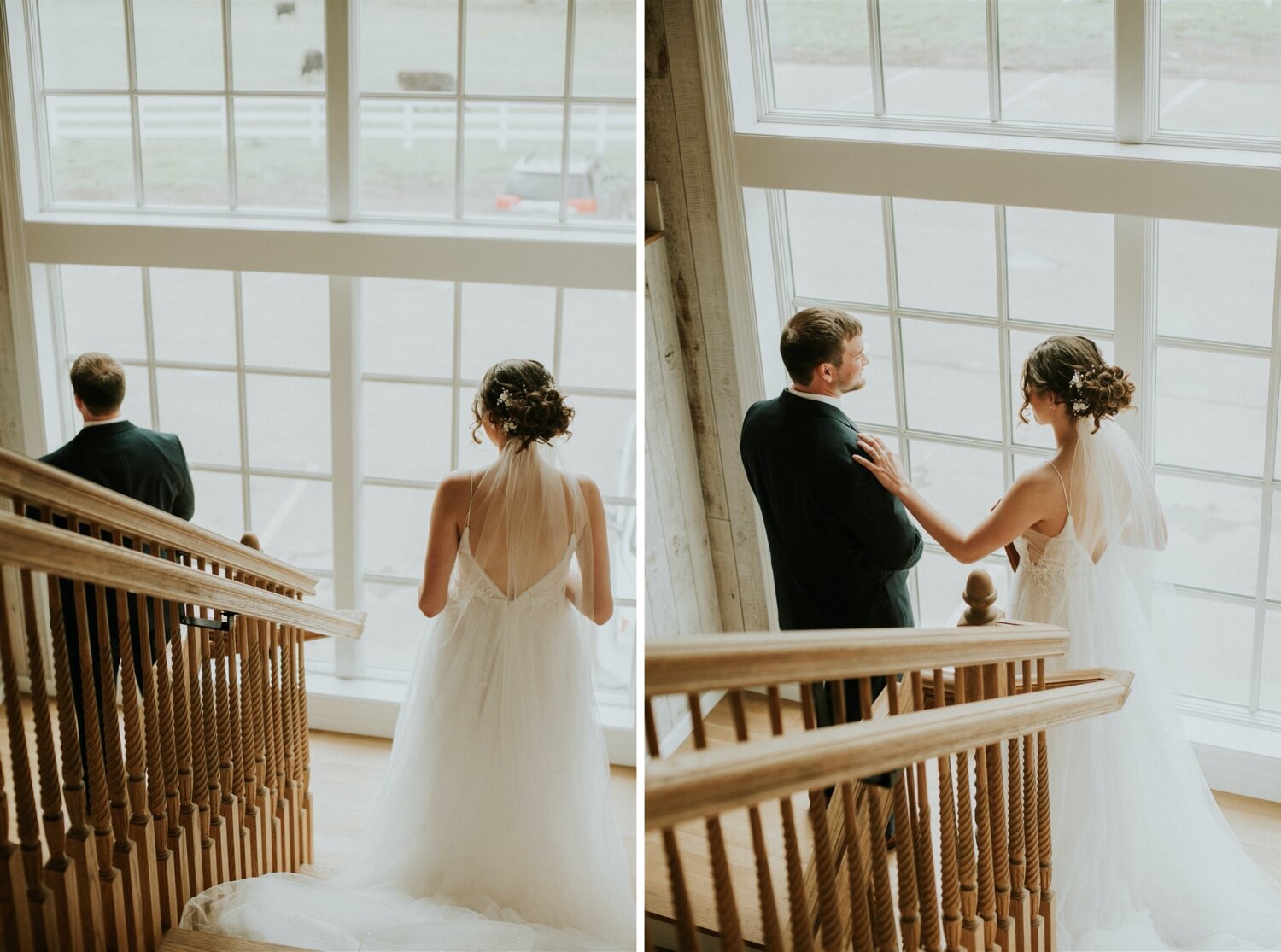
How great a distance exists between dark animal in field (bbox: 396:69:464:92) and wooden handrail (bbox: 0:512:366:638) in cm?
205

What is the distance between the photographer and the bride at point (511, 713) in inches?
114

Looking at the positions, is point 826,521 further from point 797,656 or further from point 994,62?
point 797,656

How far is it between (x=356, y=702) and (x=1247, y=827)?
11.4ft

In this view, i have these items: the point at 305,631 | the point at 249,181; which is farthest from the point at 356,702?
the point at 249,181

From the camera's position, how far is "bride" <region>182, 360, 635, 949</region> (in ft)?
9.53

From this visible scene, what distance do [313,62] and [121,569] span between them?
262 centimetres

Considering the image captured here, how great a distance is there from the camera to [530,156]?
3.83 metres

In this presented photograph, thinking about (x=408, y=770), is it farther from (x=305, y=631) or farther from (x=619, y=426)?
(x=619, y=426)

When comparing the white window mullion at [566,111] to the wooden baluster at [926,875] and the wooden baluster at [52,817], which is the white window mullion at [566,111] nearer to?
the wooden baluster at [52,817]

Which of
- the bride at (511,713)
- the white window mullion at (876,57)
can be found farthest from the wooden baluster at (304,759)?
the white window mullion at (876,57)

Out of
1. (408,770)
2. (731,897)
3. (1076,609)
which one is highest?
(731,897)

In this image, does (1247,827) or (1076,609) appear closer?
(1076,609)

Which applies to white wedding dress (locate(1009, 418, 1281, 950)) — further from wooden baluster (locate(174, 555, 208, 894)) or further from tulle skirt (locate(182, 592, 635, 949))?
wooden baluster (locate(174, 555, 208, 894))

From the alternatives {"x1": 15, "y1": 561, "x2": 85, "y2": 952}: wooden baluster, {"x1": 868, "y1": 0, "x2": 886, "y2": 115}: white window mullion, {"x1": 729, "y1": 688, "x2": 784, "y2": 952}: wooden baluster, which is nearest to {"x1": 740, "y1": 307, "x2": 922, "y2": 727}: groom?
{"x1": 868, "y1": 0, "x2": 886, "y2": 115}: white window mullion
